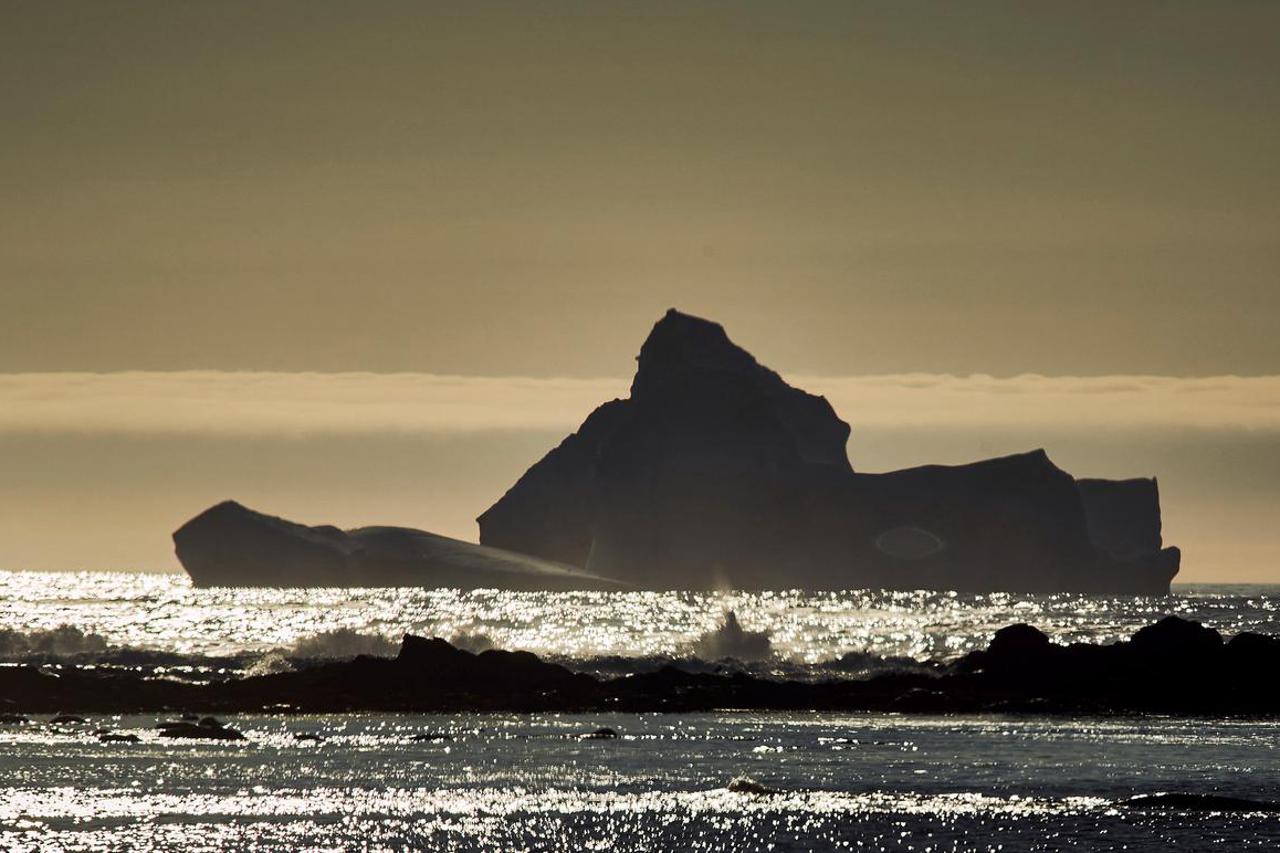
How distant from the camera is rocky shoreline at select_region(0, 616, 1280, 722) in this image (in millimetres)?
68938

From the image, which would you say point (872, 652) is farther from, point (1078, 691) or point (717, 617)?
point (717, 617)

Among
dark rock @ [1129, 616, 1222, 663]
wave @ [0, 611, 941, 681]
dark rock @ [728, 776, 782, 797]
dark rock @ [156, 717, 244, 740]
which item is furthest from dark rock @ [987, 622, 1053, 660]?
dark rock @ [728, 776, 782, 797]

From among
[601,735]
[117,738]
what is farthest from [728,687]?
[117,738]

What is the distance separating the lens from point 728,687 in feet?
243

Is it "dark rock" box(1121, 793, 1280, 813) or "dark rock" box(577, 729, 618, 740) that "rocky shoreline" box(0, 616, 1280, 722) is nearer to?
"dark rock" box(577, 729, 618, 740)

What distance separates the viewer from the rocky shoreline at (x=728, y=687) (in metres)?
68.9

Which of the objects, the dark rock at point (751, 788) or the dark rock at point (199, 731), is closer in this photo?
the dark rock at point (751, 788)

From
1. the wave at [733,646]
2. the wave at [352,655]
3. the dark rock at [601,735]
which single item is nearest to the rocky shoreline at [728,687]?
the wave at [352,655]

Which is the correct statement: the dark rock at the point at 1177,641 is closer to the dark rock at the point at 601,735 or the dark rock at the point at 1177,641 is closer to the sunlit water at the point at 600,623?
the sunlit water at the point at 600,623

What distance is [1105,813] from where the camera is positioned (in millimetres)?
39562

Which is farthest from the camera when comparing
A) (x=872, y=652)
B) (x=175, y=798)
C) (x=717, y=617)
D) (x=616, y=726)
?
(x=717, y=617)

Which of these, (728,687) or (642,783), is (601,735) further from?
(728,687)

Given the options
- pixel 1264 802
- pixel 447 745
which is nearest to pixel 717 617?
pixel 447 745

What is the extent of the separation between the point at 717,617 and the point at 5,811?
12374 cm
